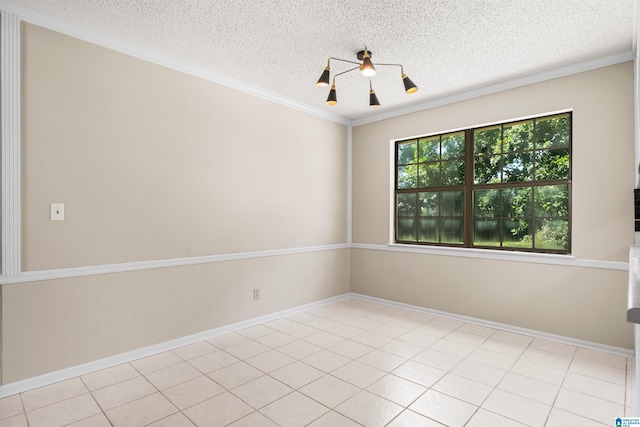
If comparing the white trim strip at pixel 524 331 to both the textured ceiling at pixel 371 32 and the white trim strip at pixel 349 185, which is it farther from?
the textured ceiling at pixel 371 32

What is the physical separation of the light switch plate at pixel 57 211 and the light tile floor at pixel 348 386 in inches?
49.5

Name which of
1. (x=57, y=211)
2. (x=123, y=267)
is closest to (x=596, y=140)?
(x=123, y=267)

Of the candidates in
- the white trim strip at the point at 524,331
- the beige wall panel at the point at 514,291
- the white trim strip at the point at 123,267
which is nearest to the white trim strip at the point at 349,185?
the beige wall panel at the point at 514,291

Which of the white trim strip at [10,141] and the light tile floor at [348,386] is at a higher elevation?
the white trim strip at [10,141]

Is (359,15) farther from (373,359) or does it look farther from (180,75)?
(373,359)

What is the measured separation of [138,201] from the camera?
304cm

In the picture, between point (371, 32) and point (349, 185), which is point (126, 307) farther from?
point (349, 185)

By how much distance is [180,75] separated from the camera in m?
3.32

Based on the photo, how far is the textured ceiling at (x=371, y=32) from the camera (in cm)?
243

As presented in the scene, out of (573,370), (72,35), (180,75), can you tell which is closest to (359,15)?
(180,75)

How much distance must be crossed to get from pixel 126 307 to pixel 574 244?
14.0 ft

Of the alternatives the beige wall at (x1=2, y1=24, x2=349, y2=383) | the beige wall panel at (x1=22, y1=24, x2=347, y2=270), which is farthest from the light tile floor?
the beige wall panel at (x1=22, y1=24, x2=347, y2=270)

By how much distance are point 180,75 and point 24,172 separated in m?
1.57

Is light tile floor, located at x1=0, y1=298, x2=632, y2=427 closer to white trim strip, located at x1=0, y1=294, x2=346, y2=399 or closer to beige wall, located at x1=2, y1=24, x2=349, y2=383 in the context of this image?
white trim strip, located at x1=0, y1=294, x2=346, y2=399
